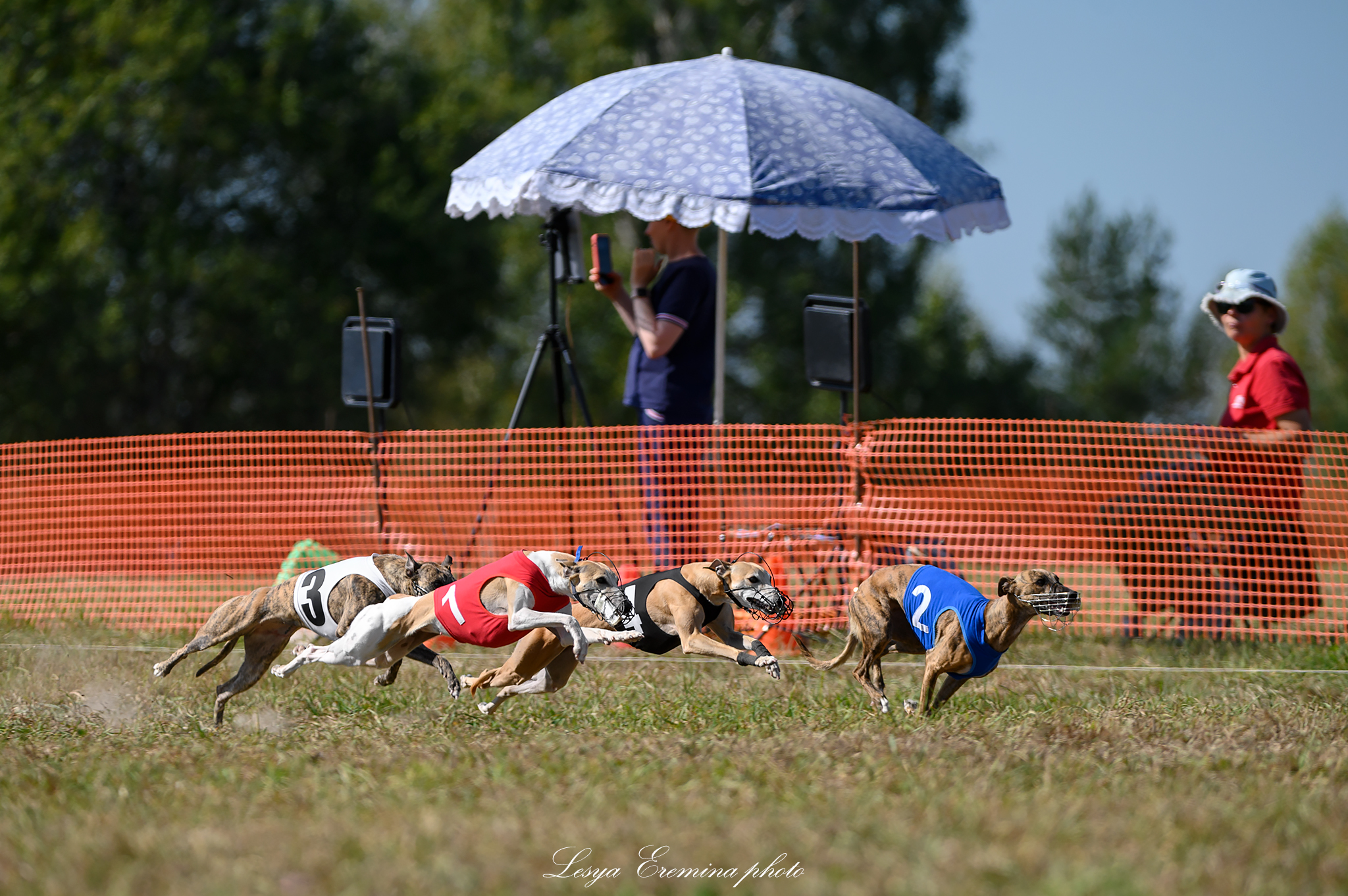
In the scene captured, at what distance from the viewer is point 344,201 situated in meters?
29.3

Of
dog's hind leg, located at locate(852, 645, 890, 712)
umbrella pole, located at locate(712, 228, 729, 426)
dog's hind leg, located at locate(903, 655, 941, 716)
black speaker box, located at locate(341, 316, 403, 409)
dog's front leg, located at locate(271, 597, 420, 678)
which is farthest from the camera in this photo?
black speaker box, located at locate(341, 316, 403, 409)

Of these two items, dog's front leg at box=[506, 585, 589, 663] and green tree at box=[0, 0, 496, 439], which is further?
green tree at box=[0, 0, 496, 439]

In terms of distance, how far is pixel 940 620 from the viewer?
17.3ft

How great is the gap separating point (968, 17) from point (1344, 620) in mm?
26364

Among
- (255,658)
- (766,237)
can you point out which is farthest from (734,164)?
(766,237)

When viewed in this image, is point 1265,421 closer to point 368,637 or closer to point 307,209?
point 368,637

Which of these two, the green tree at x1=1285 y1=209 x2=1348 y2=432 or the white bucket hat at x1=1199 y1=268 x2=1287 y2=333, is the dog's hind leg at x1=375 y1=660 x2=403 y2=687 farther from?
the green tree at x1=1285 y1=209 x2=1348 y2=432

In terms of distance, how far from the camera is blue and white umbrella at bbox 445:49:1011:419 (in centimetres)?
762

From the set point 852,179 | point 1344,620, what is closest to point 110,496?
point 852,179

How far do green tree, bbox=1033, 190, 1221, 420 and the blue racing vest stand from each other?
5891 centimetres

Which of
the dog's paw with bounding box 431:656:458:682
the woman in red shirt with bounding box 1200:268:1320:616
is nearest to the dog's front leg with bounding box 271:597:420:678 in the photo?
the dog's paw with bounding box 431:656:458:682

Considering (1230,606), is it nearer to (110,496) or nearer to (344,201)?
(110,496)

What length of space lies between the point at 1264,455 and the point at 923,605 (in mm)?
3474

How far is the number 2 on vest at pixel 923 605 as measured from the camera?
5.34 m
